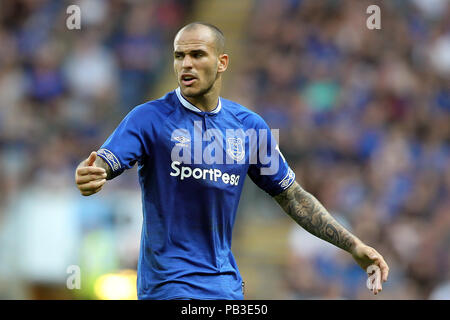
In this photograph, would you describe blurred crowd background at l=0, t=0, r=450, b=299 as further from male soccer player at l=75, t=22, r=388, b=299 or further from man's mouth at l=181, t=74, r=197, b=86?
man's mouth at l=181, t=74, r=197, b=86

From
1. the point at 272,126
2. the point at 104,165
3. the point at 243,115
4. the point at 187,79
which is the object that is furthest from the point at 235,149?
the point at 272,126

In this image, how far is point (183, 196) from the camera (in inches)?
203

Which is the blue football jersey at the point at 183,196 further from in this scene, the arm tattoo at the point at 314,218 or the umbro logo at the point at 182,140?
the arm tattoo at the point at 314,218

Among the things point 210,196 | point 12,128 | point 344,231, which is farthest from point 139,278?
point 12,128

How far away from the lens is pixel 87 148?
12180 mm

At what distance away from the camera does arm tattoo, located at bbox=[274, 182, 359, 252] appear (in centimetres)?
558

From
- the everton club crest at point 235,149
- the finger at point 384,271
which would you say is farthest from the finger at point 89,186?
the finger at point 384,271

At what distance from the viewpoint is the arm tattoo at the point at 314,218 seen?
558 centimetres

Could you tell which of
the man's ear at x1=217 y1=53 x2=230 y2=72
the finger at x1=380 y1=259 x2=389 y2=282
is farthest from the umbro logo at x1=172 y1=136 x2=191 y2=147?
the finger at x1=380 y1=259 x2=389 y2=282

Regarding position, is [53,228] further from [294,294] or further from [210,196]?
[210,196]

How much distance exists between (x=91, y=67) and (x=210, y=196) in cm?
843

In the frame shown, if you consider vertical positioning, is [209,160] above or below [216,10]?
below

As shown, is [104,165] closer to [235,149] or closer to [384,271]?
[235,149]
